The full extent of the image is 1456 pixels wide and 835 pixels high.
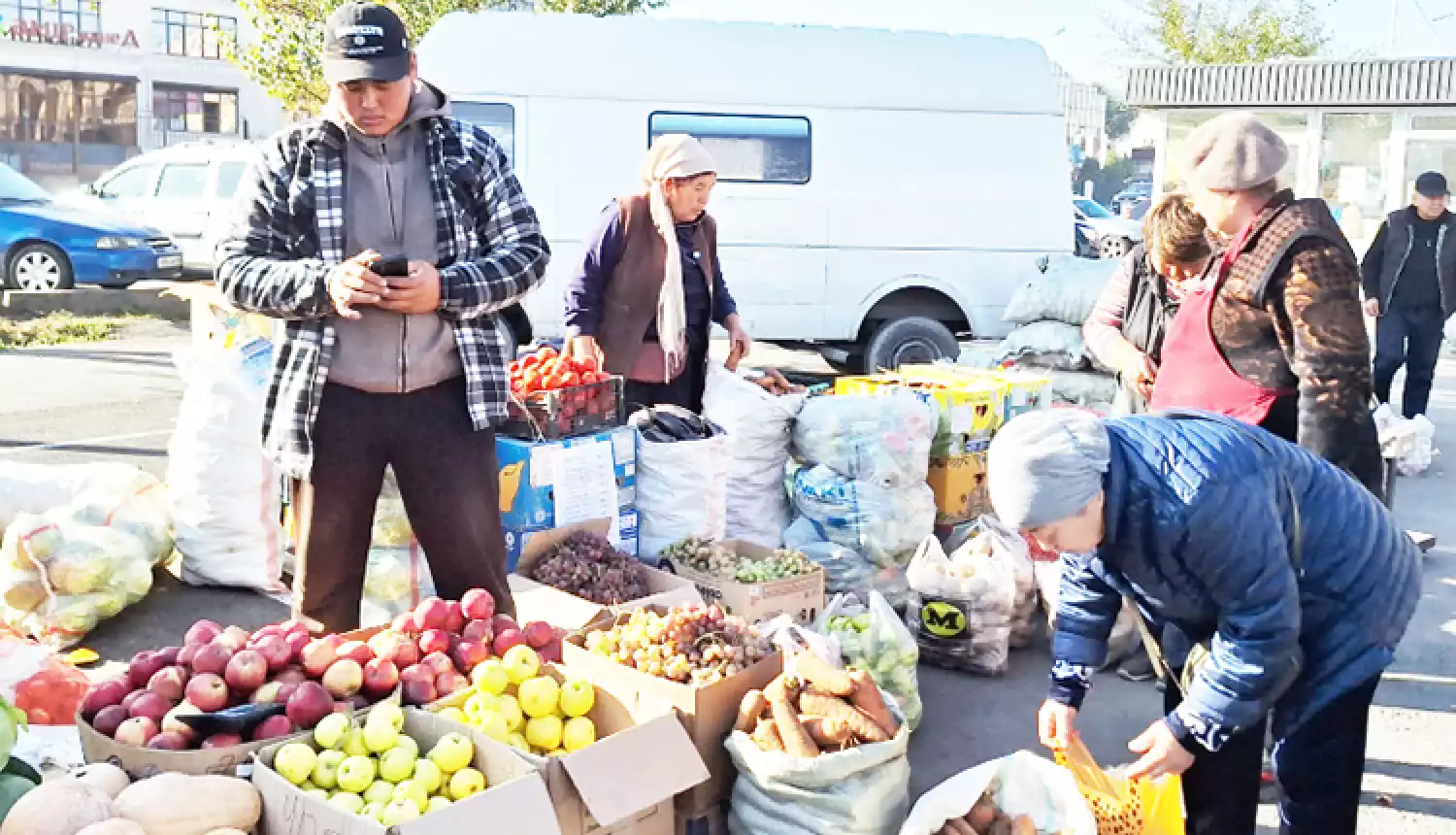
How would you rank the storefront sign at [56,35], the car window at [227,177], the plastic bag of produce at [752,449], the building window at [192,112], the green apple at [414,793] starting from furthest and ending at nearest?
the building window at [192,112] → the storefront sign at [56,35] → the car window at [227,177] → the plastic bag of produce at [752,449] → the green apple at [414,793]

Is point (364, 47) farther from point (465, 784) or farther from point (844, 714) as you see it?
point (844, 714)

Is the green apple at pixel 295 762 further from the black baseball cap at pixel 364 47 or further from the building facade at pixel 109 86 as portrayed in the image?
the building facade at pixel 109 86

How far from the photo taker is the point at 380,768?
2.94 m

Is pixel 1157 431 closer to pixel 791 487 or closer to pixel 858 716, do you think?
pixel 858 716

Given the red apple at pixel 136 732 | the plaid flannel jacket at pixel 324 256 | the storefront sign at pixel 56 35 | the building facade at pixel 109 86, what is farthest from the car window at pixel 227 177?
the storefront sign at pixel 56 35

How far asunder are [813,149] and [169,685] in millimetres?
7460

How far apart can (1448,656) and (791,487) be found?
2.79 meters

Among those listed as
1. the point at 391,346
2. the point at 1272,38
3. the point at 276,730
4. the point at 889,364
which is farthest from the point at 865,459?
the point at 1272,38

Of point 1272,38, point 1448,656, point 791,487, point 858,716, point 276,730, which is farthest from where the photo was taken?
point 1272,38

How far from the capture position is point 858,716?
3271 millimetres

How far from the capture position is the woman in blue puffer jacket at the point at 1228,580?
91.7 inches

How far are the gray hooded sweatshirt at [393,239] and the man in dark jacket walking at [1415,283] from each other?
785 cm

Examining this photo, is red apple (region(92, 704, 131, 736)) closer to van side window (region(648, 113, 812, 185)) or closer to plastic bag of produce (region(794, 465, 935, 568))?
plastic bag of produce (region(794, 465, 935, 568))

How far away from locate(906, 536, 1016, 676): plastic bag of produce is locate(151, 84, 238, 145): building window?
47193 millimetres
